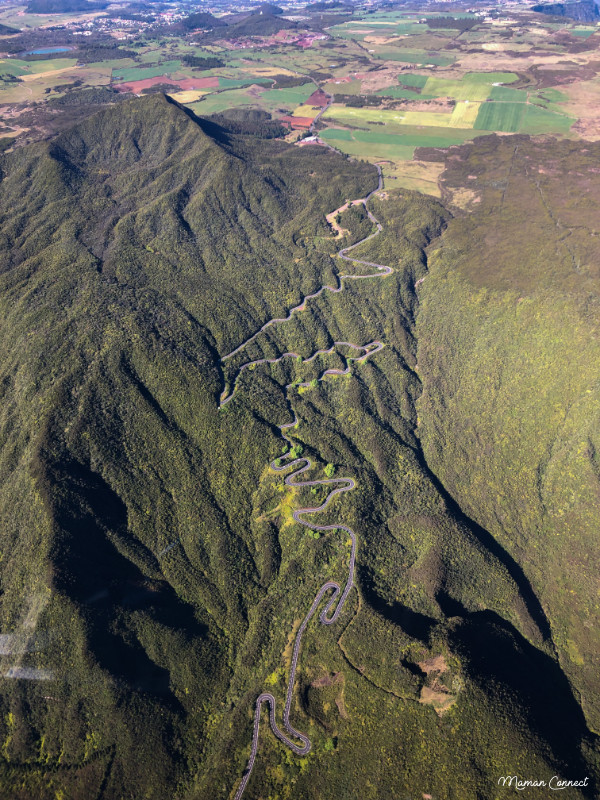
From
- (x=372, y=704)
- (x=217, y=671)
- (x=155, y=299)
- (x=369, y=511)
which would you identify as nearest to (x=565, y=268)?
(x=369, y=511)

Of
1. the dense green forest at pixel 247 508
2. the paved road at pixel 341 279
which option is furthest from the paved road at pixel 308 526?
the dense green forest at pixel 247 508

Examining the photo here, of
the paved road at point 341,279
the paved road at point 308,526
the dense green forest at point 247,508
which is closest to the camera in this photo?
the dense green forest at point 247,508

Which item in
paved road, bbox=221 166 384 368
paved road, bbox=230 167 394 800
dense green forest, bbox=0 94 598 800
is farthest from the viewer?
paved road, bbox=221 166 384 368

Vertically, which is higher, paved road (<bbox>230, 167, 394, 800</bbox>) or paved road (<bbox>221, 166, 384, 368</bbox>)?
paved road (<bbox>221, 166, 384, 368</bbox>)

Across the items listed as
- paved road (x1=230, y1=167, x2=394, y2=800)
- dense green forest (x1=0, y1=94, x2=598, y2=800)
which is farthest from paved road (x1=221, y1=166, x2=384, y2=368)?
dense green forest (x1=0, y1=94, x2=598, y2=800)

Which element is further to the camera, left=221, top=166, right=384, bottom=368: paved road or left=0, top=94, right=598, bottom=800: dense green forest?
left=221, top=166, right=384, bottom=368: paved road

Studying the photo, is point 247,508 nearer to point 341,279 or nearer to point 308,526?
point 308,526

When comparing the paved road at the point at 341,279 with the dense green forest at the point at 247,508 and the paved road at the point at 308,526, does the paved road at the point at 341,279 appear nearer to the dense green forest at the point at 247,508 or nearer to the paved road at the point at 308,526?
the paved road at the point at 308,526

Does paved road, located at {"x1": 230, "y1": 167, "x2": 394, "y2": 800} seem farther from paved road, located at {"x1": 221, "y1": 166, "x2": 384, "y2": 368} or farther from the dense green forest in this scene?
the dense green forest
